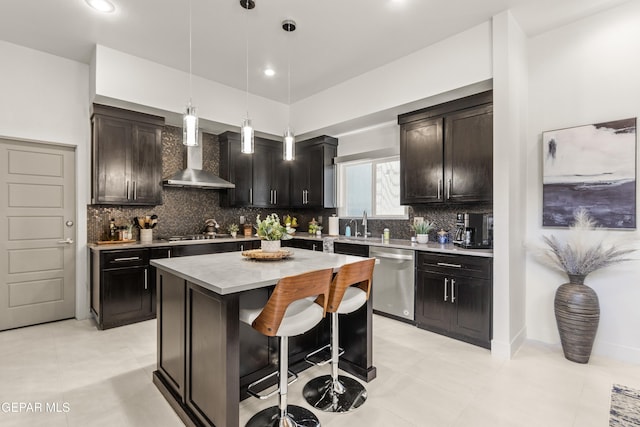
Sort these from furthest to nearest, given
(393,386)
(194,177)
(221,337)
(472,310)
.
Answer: (194,177), (472,310), (393,386), (221,337)

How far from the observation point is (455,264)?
329 centimetres

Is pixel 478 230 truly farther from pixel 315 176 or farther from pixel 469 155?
pixel 315 176

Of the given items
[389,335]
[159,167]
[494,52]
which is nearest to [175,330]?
[389,335]

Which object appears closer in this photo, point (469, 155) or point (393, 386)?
point (393, 386)

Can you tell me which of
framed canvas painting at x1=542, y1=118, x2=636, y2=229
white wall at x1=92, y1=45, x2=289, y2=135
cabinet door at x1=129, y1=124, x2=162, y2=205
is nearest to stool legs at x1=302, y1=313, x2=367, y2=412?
framed canvas painting at x1=542, y1=118, x2=636, y2=229

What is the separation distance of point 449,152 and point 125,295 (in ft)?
13.8

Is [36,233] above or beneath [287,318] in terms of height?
above

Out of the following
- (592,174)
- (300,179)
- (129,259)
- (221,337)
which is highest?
(300,179)

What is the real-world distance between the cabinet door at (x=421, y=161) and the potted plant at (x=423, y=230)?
12.6 inches

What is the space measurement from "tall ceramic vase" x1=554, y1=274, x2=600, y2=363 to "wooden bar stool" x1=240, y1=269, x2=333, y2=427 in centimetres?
244

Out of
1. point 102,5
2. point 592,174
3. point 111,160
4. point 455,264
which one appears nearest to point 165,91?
point 111,160

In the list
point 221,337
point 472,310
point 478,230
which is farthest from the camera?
point 478,230

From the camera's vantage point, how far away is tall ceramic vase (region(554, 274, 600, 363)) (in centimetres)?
276

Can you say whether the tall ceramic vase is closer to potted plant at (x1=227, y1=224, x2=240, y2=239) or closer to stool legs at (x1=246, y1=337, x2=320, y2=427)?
stool legs at (x1=246, y1=337, x2=320, y2=427)
